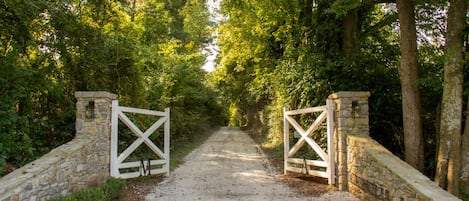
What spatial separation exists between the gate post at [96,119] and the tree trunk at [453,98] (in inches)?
233

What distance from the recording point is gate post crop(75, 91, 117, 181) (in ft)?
22.4

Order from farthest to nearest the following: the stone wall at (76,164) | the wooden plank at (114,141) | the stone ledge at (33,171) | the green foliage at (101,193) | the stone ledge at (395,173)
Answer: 1. the wooden plank at (114,141)
2. the green foliage at (101,193)
3. the stone wall at (76,164)
4. the stone ledge at (395,173)
5. the stone ledge at (33,171)

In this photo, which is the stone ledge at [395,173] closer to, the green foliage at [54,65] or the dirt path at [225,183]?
the dirt path at [225,183]

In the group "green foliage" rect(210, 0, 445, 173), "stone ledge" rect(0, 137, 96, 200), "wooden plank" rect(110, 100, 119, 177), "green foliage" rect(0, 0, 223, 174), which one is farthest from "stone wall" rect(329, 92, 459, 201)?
"green foliage" rect(0, 0, 223, 174)

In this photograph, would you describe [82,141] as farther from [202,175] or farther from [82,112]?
[202,175]

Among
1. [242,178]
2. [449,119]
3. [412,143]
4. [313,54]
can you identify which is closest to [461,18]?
[449,119]

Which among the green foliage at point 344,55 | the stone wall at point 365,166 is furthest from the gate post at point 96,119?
the green foliage at point 344,55

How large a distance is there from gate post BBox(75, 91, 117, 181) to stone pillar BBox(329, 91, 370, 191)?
14.9 ft

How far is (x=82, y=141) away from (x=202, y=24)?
56.1 feet

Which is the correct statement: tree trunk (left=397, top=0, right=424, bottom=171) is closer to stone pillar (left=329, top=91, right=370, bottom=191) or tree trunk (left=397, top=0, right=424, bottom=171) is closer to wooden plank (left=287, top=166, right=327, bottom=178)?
stone pillar (left=329, top=91, right=370, bottom=191)

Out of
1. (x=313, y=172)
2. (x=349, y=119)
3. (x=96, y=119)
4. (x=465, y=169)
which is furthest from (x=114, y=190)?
(x=465, y=169)

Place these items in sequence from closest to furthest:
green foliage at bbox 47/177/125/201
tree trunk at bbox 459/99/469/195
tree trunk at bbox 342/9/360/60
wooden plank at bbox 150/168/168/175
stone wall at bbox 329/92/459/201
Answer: stone wall at bbox 329/92/459/201 → tree trunk at bbox 459/99/469/195 → green foliage at bbox 47/177/125/201 → wooden plank at bbox 150/168/168/175 → tree trunk at bbox 342/9/360/60

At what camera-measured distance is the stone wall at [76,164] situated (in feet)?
14.5

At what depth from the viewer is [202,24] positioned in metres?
22.6
